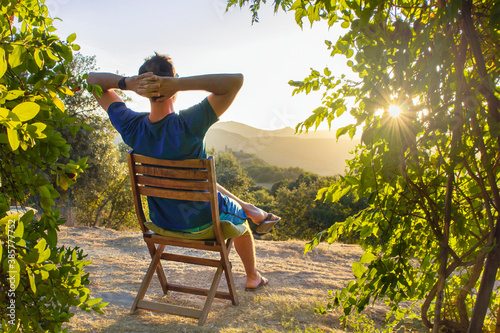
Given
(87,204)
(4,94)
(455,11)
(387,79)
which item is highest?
(455,11)

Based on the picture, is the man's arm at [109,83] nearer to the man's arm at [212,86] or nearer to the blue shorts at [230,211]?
the man's arm at [212,86]

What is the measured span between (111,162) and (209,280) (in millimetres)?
10850

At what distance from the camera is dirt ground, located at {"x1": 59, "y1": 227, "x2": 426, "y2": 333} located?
243cm

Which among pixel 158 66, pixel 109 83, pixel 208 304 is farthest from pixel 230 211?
pixel 109 83

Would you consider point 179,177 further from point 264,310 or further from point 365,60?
point 365,60

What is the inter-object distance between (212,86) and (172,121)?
384 millimetres

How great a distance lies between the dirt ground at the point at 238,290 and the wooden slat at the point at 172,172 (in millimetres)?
957

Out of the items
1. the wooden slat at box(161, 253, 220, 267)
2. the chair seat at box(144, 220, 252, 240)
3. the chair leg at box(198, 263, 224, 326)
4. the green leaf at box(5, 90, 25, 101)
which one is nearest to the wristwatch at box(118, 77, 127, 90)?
the chair seat at box(144, 220, 252, 240)

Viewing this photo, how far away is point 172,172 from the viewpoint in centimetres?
237

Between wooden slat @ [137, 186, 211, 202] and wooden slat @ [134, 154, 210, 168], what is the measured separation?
0.59 feet

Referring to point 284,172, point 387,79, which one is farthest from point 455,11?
point 284,172

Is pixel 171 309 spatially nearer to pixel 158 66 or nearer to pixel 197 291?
pixel 197 291

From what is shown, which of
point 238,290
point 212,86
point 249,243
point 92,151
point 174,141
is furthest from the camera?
point 92,151

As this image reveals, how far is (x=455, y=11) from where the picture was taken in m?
0.94
